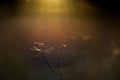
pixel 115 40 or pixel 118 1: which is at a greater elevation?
pixel 118 1

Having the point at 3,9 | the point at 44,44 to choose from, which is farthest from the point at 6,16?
the point at 44,44

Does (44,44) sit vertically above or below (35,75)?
above

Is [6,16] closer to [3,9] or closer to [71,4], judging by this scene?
[3,9]

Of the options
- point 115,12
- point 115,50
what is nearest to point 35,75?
point 115,50

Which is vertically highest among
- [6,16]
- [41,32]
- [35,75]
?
[6,16]

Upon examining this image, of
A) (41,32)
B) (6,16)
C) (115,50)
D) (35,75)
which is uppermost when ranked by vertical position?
(6,16)

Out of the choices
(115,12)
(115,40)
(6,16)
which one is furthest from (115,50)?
(6,16)

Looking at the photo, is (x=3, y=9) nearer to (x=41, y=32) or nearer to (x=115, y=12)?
(x=41, y=32)
